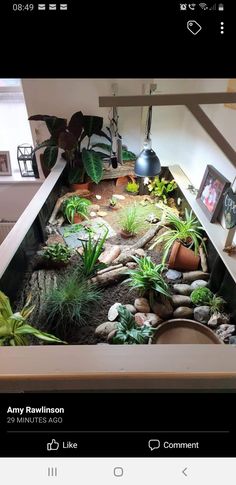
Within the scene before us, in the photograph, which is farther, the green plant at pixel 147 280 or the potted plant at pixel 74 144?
the potted plant at pixel 74 144

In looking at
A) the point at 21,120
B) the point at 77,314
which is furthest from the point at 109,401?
the point at 21,120

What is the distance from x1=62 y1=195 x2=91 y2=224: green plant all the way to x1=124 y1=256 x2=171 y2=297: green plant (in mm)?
665

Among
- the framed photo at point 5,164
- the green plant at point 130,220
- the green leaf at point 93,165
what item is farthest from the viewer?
the framed photo at point 5,164

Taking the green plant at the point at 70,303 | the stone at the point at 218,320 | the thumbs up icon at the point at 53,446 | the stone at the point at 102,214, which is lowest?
the stone at the point at 218,320

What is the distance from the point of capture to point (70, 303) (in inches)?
47.5

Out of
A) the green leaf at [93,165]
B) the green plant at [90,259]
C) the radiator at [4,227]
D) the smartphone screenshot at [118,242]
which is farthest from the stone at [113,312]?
the radiator at [4,227]

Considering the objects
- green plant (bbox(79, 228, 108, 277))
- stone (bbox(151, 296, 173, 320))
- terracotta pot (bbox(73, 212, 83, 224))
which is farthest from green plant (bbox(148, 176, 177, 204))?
stone (bbox(151, 296, 173, 320))

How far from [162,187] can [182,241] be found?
630 millimetres

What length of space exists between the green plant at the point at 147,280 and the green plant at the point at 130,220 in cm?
40

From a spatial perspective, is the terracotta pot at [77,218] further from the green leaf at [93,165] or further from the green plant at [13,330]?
the green plant at [13,330]

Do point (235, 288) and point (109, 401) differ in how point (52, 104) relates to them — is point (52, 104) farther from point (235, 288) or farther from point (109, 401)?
point (109, 401)

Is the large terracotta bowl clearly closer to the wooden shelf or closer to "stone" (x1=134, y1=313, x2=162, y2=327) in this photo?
"stone" (x1=134, y1=313, x2=162, y2=327)

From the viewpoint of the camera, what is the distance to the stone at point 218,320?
1155 mm
